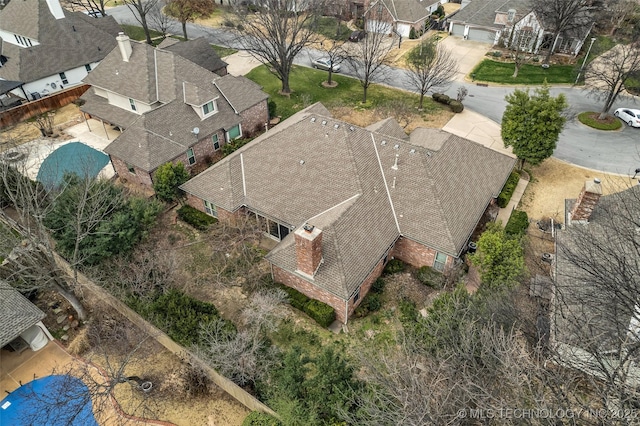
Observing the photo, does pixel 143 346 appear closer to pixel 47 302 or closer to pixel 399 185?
pixel 47 302

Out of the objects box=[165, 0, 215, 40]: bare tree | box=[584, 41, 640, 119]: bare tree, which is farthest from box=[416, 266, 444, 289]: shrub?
box=[165, 0, 215, 40]: bare tree

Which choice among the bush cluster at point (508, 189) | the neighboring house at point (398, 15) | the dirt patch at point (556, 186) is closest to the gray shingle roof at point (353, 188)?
the bush cluster at point (508, 189)

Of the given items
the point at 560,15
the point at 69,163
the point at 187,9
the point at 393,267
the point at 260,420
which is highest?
the point at 560,15

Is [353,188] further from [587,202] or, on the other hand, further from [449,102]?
[449,102]

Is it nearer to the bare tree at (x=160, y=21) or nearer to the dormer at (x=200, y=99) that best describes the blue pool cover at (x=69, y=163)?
the dormer at (x=200, y=99)

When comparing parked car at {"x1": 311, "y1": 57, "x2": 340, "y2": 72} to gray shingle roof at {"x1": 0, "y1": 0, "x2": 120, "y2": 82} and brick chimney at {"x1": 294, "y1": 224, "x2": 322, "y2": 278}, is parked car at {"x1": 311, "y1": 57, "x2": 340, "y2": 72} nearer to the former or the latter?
gray shingle roof at {"x1": 0, "y1": 0, "x2": 120, "y2": 82}

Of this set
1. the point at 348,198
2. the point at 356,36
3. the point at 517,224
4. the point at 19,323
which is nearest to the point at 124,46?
the point at 19,323
